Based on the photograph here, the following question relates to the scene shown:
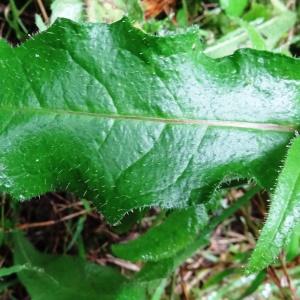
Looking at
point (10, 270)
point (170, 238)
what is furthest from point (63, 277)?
point (170, 238)

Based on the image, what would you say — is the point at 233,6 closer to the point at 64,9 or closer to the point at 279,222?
the point at 64,9

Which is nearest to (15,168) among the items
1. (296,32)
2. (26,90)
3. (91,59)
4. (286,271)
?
(26,90)

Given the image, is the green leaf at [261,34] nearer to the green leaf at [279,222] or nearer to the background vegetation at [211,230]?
the background vegetation at [211,230]

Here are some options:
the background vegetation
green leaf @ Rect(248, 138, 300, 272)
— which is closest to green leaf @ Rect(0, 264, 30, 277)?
the background vegetation

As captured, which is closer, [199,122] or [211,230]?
[199,122]

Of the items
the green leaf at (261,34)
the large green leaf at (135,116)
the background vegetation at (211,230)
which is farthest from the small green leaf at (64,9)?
the green leaf at (261,34)

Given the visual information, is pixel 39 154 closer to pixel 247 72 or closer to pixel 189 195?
pixel 189 195

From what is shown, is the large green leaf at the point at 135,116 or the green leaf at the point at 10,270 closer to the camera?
the large green leaf at the point at 135,116

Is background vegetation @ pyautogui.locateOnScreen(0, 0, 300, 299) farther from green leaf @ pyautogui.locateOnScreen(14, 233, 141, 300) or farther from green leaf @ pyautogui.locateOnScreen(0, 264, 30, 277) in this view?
green leaf @ pyautogui.locateOnScreen(0, 264, 30, 277)
